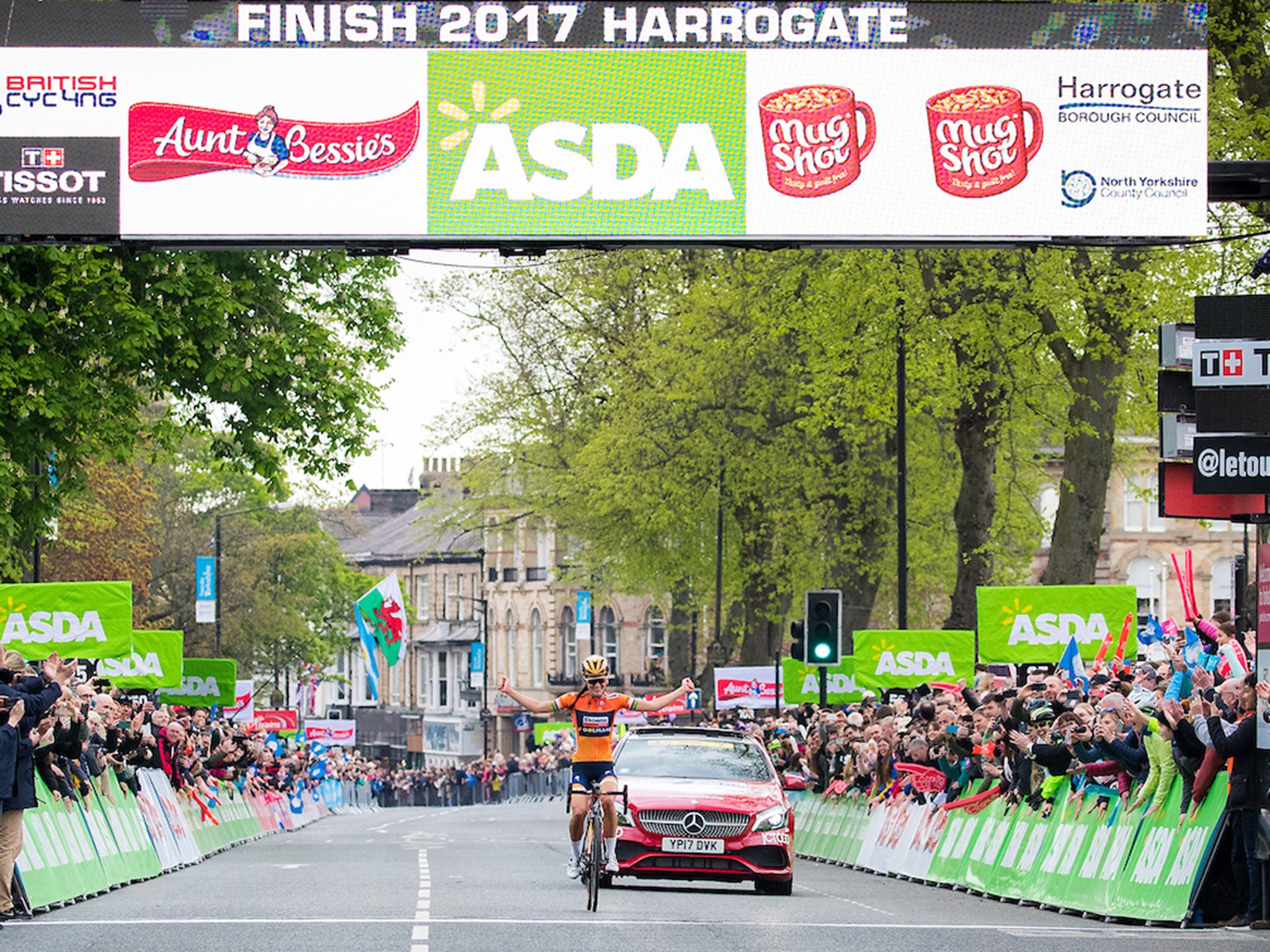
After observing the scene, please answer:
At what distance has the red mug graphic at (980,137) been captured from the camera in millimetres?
17531

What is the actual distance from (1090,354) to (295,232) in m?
17.7

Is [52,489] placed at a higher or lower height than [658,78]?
lower

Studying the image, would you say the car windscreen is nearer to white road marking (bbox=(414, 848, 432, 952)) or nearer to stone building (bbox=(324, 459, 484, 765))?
white road marking (bbox=(414, 848, 432, 952))

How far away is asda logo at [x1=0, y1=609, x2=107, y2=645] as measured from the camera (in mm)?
27656

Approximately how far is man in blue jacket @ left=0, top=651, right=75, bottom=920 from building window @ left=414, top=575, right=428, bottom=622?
120 m

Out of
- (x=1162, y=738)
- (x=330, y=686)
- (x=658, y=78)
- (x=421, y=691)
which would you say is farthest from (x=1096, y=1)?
(x=330, y=686)

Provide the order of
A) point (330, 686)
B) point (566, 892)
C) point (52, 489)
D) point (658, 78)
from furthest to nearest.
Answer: point (330, 686), point (52, 489), point (566, 892), point (658, 78)

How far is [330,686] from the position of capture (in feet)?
497

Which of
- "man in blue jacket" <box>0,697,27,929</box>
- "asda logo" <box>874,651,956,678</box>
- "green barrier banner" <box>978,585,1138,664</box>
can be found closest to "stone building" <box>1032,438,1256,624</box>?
"asda logo" <box>874,651,956,678</box>

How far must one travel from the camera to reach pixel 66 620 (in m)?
27.9

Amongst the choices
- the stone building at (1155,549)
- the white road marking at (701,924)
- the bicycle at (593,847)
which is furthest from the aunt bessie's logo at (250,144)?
the stone building at (1155,549)

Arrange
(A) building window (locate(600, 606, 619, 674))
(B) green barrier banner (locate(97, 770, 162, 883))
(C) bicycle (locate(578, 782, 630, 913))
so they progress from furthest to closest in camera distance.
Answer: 1. (A) building window (locate(600, 606, 619, 674))
2. (B) green barrier banner (locate(97, 770, 162, 883))
3. (C) bicycle (locate(578, 782, 630, 913))

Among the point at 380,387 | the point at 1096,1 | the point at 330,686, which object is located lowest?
the point at 330,686

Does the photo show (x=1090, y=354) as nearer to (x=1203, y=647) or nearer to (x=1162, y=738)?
(x=1203, y=647)
